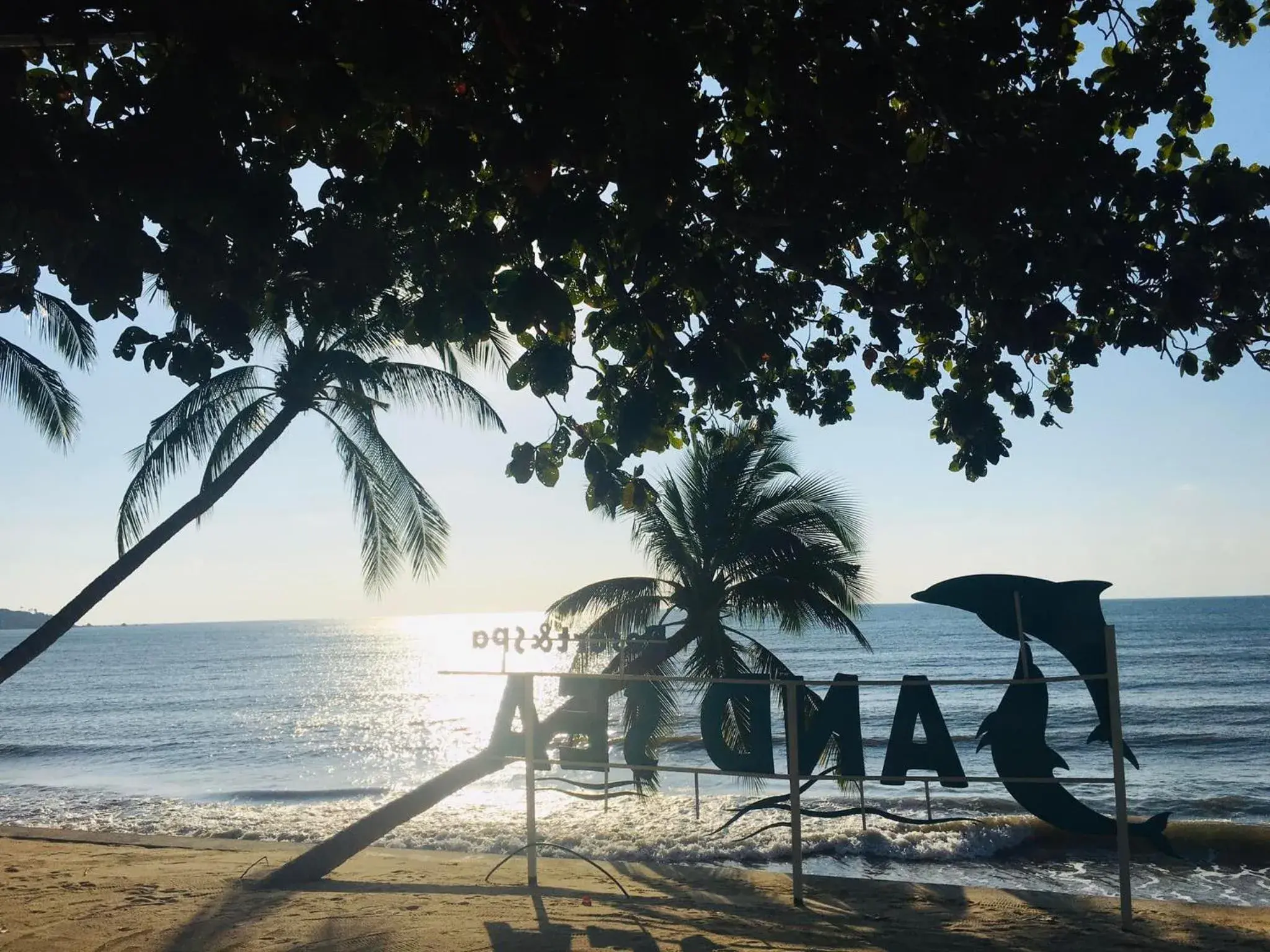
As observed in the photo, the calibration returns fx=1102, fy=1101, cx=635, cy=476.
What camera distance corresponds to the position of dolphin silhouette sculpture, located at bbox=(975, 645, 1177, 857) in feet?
24.4

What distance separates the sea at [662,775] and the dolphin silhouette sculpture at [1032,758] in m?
3.67

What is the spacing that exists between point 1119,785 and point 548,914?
370 centimetres

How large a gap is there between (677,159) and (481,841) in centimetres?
1357

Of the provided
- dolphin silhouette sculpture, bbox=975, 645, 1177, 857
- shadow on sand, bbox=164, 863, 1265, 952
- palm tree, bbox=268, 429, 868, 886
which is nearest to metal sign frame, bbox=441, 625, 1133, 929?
dolphin silhouette sculpture, bbox=975, 645, 1177, 857

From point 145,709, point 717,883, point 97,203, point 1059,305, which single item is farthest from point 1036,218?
point 145,709

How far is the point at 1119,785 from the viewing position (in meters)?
6.80

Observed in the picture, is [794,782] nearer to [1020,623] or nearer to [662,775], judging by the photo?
[1020,623]

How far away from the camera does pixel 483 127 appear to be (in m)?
4.95

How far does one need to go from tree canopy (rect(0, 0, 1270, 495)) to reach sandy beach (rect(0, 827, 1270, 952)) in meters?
2.82

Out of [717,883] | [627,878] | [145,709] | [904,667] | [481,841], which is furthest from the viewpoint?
[904,667]

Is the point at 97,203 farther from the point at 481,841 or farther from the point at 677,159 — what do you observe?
the point at 481,841

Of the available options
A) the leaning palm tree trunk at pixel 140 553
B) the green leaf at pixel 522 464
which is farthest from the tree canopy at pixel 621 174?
the leaning palm tree trunk at pixel 140 553

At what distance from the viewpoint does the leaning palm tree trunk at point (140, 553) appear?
39.4ft

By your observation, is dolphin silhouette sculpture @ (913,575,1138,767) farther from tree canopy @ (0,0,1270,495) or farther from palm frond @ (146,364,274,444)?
palm frond @ (146,364,274,444)
